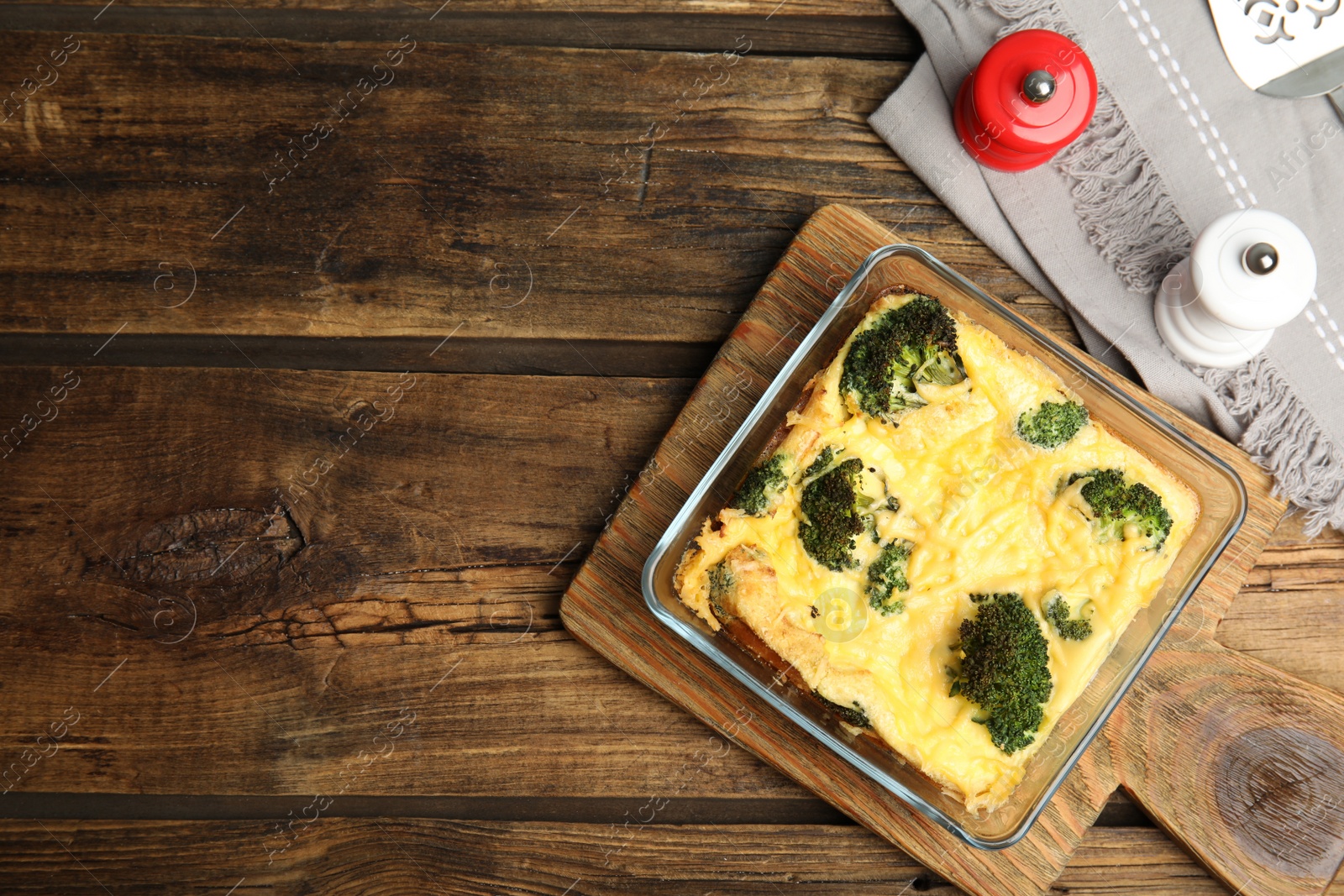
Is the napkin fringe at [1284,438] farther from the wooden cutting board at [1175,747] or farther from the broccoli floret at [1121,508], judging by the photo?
the broccoli floret at [1121,508]

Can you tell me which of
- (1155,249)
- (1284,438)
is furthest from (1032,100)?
(1284,438)

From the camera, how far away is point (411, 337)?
2.34 meters

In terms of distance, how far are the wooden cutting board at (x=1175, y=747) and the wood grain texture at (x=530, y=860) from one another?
16cm

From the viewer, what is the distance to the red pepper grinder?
2.05m

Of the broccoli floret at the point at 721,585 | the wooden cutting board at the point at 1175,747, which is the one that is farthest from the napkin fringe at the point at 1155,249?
the broccoli floret at the point at 721,585

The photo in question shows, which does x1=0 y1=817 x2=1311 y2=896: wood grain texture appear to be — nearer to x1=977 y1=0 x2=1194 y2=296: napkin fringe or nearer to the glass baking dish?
the glass baking dish

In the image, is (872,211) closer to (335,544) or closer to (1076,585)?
(1076,585)

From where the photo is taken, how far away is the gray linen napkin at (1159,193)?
2199mm

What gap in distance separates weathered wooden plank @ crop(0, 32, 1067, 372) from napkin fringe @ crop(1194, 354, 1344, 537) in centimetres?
88

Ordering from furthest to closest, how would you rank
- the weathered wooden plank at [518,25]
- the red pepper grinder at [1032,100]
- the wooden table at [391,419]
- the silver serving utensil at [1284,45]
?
the weathered wooden plank at [518,25]
the wooden table at [391,419]
the silver serving utensil at [1284,45]
the red pepper grinder at [1032,100]

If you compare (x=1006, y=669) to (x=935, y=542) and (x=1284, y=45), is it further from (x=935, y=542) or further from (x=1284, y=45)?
(x=1284, y=45)

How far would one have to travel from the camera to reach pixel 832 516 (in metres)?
1.89

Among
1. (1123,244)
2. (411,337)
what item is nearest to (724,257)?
(411,337)

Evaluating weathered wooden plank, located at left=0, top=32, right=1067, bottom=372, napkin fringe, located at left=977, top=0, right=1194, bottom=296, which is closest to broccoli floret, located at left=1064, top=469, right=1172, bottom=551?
napkin fringe, located at left=977, top=0, right=1194, bottom=296
